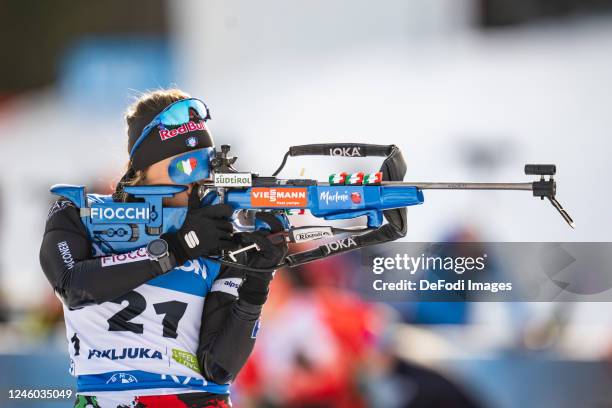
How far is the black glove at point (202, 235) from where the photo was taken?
1919mm

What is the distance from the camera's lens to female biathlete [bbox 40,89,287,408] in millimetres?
1898

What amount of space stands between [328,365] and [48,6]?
188 cm

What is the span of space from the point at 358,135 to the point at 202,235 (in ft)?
4.48

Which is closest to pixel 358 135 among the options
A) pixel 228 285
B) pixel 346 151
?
pixel 346 151

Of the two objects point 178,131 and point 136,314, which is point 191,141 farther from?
point 136,314

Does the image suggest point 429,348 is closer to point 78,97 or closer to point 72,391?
point 72,391

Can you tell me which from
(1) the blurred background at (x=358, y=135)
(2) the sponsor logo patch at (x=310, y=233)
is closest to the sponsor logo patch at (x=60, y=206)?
(2) the sponsor logo patch at (x=310, y=233)

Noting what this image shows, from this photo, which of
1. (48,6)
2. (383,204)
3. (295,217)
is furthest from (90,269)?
(48,6)

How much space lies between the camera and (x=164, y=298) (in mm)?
1978

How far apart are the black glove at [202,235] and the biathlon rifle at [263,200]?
47 millimetres

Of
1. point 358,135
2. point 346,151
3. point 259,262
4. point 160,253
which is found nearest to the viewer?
point 160,253

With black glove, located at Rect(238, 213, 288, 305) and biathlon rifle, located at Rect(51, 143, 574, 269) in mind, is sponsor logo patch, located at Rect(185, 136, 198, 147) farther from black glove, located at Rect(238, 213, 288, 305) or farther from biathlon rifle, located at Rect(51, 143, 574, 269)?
black glove, located at Rect(238, 213, 288, 305)

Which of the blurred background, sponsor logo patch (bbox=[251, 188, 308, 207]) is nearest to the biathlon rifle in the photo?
sponsor logo patch (bbox=[251, 188, 308, 207])

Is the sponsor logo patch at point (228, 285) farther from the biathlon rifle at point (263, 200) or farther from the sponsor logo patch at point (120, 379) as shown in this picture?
the sponsor logo patch at point (120, 379)
